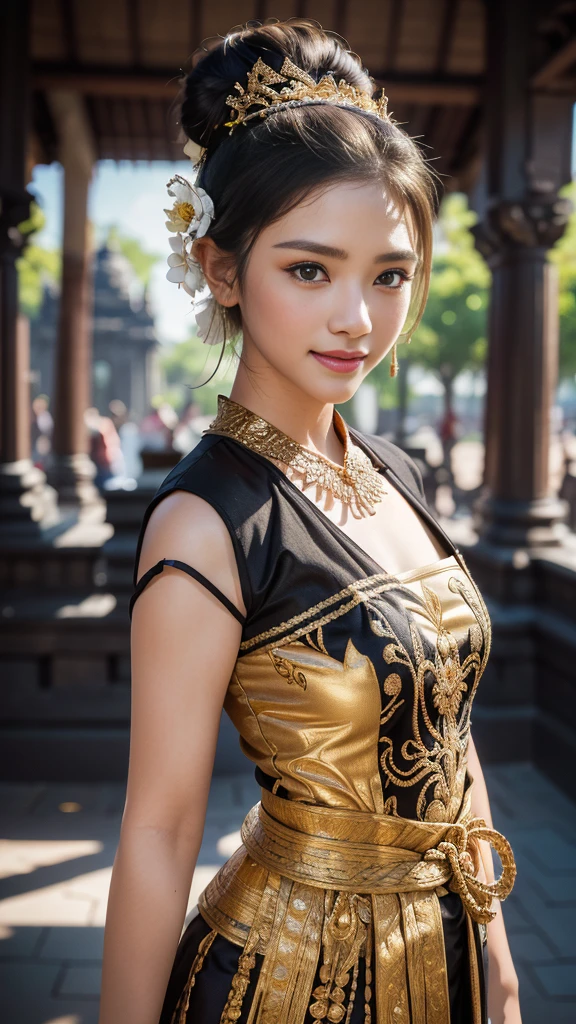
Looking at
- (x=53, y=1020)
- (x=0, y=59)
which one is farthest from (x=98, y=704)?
(x=0, y=59)

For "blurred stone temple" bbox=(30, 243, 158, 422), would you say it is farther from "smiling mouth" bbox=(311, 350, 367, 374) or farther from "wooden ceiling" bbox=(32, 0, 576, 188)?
"smiling mouth" bbox=(311, 350, 367, 374)

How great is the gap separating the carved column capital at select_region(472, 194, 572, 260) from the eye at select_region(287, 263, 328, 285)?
3.78 m

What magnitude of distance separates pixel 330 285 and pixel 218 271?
0.22m

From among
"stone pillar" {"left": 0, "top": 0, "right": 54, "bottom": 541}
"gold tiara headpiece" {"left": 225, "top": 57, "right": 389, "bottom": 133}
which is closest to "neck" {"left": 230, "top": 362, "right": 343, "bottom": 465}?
"gold tiara headpiece" {"left": 225, "top": 57, "right": 389, "bottom": 133}

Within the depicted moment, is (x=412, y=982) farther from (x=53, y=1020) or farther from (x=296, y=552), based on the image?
(x=53, y=1020)

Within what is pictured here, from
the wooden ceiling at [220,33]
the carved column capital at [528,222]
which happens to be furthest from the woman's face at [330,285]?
the wooden ceiling at [220,33]

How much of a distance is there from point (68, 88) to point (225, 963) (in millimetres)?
5016

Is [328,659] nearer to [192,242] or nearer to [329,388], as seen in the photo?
[329,388]

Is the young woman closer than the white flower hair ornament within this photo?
Yes

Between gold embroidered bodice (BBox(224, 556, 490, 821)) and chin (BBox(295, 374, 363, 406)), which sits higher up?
chin (BBox(295, 374, 363, 406))

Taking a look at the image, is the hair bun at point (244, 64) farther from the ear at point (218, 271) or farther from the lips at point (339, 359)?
the lips at point (339, 359)

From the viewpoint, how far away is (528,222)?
4621mm

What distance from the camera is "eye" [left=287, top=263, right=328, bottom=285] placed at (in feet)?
3.81

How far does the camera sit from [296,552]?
1.16m
